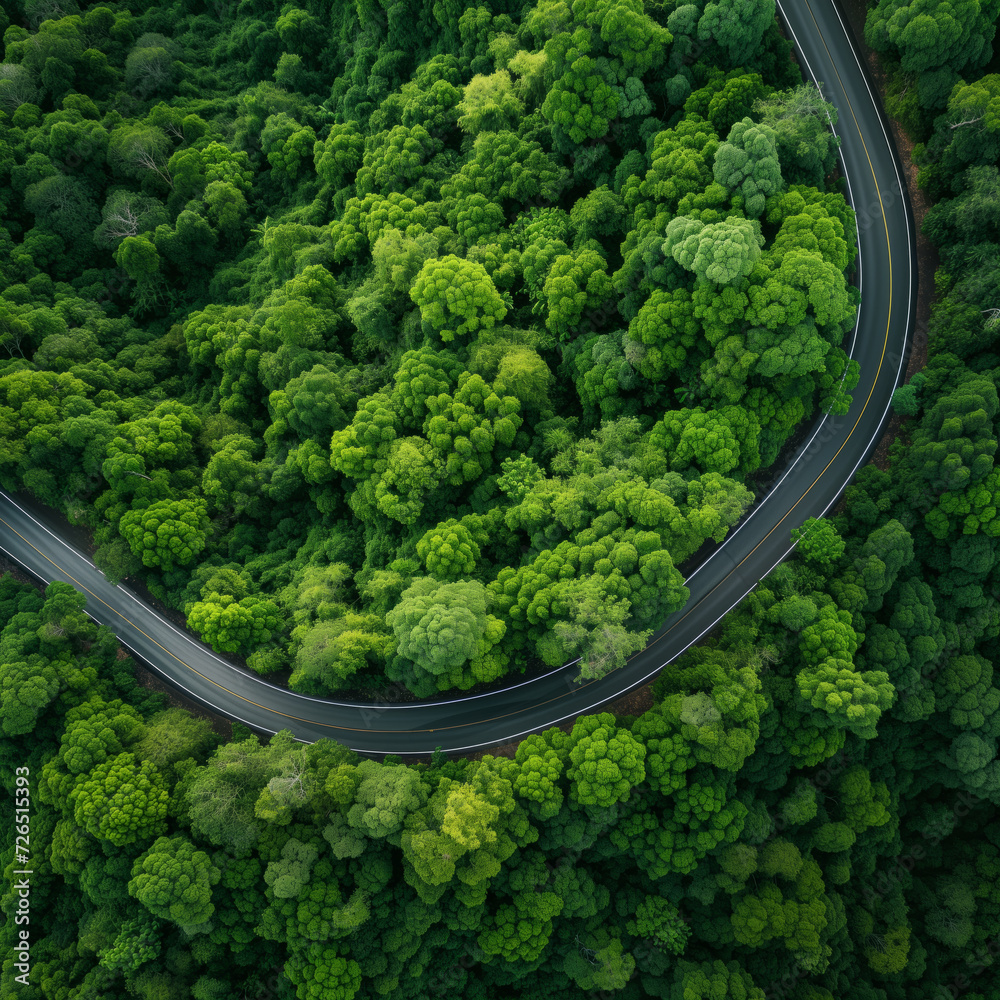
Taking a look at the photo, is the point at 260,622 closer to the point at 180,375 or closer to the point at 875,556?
the point at 180,375

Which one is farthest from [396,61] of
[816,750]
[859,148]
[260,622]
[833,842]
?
[833,842]

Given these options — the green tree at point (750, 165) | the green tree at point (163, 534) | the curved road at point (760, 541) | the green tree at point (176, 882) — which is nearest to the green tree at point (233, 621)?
the green tree at point (163, 534)

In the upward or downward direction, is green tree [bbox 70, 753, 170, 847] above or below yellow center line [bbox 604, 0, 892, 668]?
below

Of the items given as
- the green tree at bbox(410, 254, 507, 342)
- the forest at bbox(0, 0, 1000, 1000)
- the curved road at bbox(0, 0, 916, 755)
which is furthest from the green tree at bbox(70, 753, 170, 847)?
the green tree at bbox(410, 254, 507, 342)

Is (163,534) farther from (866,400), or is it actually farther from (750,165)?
(866,400)

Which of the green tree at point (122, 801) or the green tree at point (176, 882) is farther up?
the green tree at point (122, 801)

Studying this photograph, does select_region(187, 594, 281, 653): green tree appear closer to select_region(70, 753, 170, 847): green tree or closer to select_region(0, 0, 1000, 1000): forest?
select_region(0, 0, 1000, 1000): forest

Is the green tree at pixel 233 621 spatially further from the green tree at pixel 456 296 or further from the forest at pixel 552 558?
the green tree at pixel 456 296
